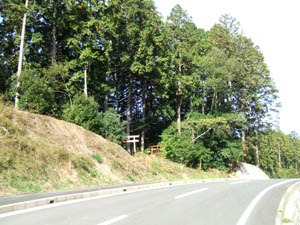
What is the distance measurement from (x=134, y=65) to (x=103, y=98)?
20.1 feet

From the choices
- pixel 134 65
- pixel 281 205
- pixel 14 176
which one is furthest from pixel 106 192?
pixel 134 65

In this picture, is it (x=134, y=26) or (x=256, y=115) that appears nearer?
(x=134, y=26)

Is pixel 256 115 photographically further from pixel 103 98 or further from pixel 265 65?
pixel 103 98

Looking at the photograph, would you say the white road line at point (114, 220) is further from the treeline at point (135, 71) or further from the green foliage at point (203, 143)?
the green foliage at point (203, 143)

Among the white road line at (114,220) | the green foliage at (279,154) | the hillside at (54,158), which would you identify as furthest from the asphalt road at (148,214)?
A: the green foliage at (279,154)

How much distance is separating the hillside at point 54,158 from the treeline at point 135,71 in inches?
148

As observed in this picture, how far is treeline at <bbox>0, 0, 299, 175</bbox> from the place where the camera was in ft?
78.9

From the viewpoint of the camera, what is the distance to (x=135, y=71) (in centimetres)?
2912

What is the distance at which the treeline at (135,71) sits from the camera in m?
24.1

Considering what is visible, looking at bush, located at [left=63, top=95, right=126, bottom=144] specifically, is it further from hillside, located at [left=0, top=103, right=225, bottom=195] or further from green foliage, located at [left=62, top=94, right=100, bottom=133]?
hillside, located at [left=0, top=103, right=225, bottom=195]

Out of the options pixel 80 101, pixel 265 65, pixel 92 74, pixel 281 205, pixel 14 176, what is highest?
pixel 265 65

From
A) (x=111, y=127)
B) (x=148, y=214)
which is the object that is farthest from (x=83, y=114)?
(x=148, y=214)

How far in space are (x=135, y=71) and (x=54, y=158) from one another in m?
17.0

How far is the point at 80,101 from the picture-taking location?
23.3 metres
